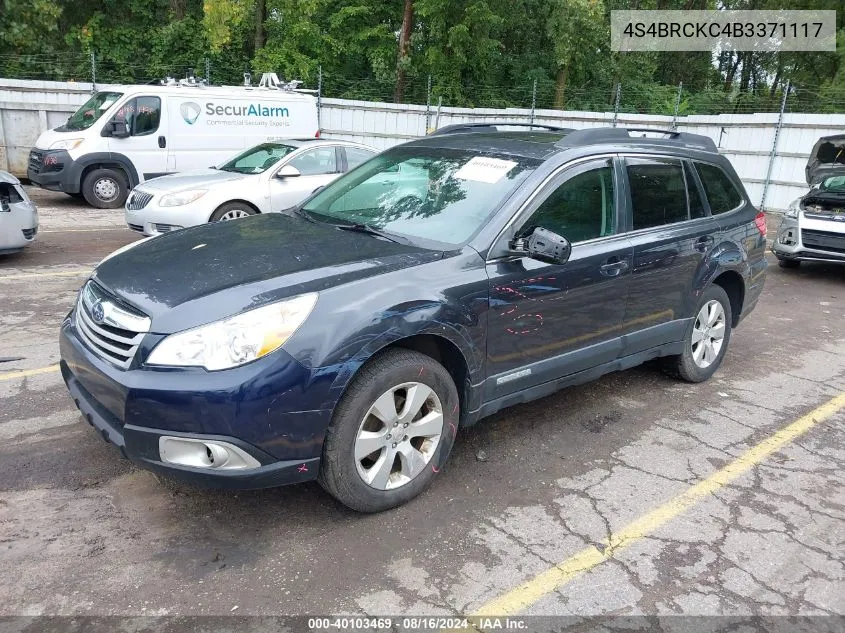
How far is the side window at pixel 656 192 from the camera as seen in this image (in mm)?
4391

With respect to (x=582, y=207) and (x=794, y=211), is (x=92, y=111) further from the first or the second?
(x=794, y=211)

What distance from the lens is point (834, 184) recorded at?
9.77 meters

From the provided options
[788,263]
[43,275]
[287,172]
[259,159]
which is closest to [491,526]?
[43,275]

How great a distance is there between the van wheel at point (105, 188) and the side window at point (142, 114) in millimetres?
838

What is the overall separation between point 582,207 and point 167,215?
585cm

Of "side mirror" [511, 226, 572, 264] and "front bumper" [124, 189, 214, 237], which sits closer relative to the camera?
"side mirror" [511, 226, 572, 264]

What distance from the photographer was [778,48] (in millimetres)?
32219

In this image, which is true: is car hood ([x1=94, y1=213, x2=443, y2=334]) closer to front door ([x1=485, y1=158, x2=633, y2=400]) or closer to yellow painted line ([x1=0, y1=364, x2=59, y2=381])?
front door ([x1=485, y1=158, x2=633, y2=400])

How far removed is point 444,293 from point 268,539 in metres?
1.38

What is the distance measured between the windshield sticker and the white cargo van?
9.80 meters

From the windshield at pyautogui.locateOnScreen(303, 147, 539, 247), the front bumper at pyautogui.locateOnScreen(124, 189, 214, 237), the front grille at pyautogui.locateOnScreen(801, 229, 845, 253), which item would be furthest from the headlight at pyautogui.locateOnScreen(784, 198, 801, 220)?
the front bumper at pyautogui.locateOnScreen(124, 189, 214, 237)

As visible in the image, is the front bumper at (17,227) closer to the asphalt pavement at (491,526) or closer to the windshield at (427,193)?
the asphalt pavement at (491,526)

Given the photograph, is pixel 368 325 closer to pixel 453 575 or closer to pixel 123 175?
pixel 453 575

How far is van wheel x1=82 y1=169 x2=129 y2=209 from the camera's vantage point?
11992 mm
